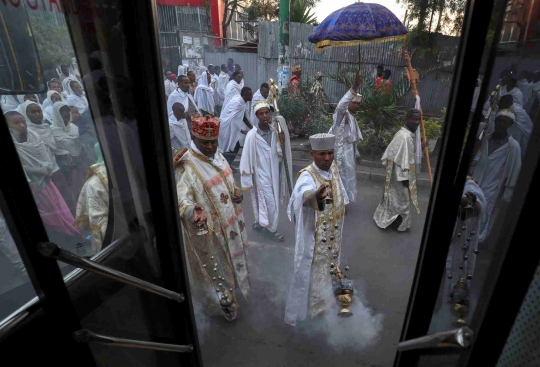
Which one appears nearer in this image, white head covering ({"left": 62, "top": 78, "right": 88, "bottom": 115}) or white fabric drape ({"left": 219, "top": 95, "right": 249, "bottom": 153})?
white head covering ({"left": 62, "top": 78, "right": 88, "bottom": 115})

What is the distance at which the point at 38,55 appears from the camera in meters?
1.12

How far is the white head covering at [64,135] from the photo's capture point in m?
1.23

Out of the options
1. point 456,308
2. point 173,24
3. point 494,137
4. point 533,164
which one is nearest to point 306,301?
point 456,308

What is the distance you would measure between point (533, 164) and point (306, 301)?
2.53 meters

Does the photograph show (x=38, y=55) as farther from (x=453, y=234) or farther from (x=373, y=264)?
(x=373, y=264)

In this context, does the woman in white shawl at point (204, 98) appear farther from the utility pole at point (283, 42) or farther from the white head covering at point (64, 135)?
the white head covering at point (64, 135)

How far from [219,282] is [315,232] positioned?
97cm

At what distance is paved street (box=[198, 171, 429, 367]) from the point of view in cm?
279

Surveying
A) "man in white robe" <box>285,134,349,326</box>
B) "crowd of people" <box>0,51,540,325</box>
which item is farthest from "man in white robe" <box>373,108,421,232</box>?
"man in white robe" <box>285,134,349,326</box>

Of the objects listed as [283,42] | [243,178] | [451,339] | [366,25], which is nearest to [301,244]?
[243,178]

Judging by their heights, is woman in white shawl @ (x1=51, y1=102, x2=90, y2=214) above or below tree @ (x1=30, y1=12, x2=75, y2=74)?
below

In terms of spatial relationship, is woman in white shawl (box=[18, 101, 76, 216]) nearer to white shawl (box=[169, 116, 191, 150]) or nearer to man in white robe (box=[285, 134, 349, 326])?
man in white robe (box=[285, 134, 349, 326])

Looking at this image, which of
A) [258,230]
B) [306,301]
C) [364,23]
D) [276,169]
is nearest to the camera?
[306,301]

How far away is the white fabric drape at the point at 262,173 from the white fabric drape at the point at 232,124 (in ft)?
9.91
